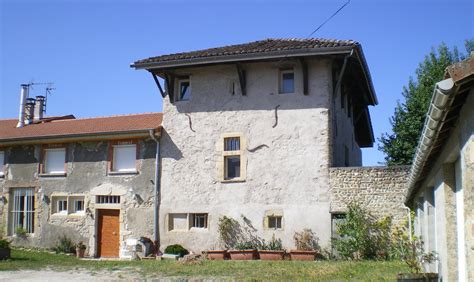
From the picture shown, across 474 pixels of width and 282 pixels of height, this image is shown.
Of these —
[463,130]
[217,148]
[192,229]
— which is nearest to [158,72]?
[217,148]

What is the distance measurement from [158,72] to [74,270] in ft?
27.8

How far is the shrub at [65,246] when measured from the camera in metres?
22.1

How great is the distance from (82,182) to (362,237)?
1109 cm

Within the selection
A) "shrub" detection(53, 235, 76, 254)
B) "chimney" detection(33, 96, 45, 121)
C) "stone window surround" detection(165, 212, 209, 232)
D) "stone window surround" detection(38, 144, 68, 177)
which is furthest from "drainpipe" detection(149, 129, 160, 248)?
"chimney" detection(33, 96, 45, 121)

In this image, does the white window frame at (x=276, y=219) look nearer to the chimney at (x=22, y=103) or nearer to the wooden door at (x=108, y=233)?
the wooden door at (x=108, y=233)

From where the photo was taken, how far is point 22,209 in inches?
934

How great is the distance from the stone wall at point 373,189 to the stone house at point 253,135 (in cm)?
34

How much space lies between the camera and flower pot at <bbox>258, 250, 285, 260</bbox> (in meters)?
18.6

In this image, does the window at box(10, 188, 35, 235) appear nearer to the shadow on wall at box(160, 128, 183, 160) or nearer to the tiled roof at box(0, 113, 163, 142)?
the tiled roof at box(0, 113, 163, 142)

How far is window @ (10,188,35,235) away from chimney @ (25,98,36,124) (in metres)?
3.79

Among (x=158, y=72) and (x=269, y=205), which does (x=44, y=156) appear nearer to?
(x=158, y=72)

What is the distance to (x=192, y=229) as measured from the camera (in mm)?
20797

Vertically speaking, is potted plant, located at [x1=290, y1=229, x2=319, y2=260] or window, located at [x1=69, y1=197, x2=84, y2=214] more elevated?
window, located at [x1=69, y1=197, x2=84, y2=214]

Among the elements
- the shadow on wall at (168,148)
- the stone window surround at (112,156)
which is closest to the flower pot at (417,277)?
the shadow on wall at (168,148)
